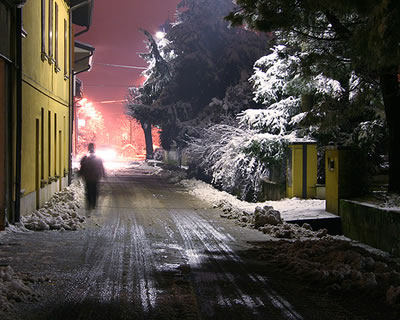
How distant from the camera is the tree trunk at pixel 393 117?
445 inches

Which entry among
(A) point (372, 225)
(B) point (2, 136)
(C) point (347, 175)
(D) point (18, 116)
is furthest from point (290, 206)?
(B) point (2, 136)

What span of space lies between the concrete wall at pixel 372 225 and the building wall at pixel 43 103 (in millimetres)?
7018

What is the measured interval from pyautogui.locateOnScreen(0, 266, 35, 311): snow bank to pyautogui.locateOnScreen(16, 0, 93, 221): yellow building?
16.0 feet

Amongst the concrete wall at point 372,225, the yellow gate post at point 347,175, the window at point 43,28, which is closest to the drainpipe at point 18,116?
the window at point 43,28

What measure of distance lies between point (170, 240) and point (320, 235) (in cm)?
305

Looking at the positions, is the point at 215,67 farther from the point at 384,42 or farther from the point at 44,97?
the point at 384,42

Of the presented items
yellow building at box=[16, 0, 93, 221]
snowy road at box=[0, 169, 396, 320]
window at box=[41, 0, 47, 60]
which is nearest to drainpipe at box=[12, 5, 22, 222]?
yellow building at box=[16, 0, 93, 221]

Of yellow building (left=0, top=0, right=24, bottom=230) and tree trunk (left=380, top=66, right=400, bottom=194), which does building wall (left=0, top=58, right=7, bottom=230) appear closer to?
yellow building (left=0, top=0, right=24, bottom=230)

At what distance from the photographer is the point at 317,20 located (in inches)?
466

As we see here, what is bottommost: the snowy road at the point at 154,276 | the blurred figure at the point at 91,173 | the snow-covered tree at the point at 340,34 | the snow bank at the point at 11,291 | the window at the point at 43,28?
the snowy road at the point at 154,276

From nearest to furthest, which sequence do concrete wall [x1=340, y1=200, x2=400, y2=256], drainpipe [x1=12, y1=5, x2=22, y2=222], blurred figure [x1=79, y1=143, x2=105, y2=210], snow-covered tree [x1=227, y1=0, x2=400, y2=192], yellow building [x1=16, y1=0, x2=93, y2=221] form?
snow-covered tree [x1=227, y1=0, x2=400, y2=192] → concrete wall [x1=340, y1=200, x2=400, y2=256] → drainpipe [x1=12, y1=5, x2=22, y2=222] → yellow building [x1=16, y1=0, x2=93, y2=221] → blurred figure [x1=79, y1=143, x2=105, y2=210]

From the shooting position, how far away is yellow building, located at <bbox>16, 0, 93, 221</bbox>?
1190 centimetres

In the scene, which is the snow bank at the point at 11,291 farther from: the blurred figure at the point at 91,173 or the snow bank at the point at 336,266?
the blurred figure at the point at 91,173

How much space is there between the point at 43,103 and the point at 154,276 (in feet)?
30.3
